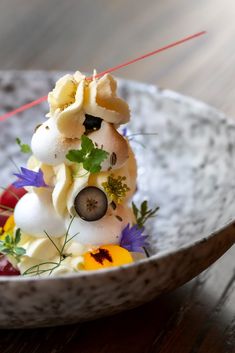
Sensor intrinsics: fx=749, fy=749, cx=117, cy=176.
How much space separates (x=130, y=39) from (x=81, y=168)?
2.65 ft

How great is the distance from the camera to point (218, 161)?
1.12m

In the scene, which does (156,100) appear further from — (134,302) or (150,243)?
(134,302)

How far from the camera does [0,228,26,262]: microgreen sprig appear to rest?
0.90 meters

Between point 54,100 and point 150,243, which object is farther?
point 150,243

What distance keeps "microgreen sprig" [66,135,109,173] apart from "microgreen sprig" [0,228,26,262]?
0.13 m

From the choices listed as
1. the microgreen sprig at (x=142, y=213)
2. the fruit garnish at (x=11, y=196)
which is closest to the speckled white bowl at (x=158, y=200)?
the microgreen sprig at (x=142, y=213)

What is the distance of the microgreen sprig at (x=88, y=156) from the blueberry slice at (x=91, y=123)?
0.04m

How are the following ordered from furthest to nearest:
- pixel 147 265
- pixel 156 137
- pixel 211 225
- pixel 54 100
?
1. pixel 156 137
2. pixel 211 225
3. pixel 54 100
4. pixel 147 265

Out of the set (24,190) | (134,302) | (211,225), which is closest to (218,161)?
(211,225)

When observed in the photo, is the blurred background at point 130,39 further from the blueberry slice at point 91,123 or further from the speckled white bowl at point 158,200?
the blueberry slice at point 91,123

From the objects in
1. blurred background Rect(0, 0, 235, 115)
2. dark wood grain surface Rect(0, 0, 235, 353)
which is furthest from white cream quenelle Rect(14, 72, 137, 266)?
blurred background Rect(0, 0, 235, 115)

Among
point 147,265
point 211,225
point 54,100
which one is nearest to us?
point 147,265

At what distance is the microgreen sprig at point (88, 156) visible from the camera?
33.8 inches

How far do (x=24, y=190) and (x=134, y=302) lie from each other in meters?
0.34
